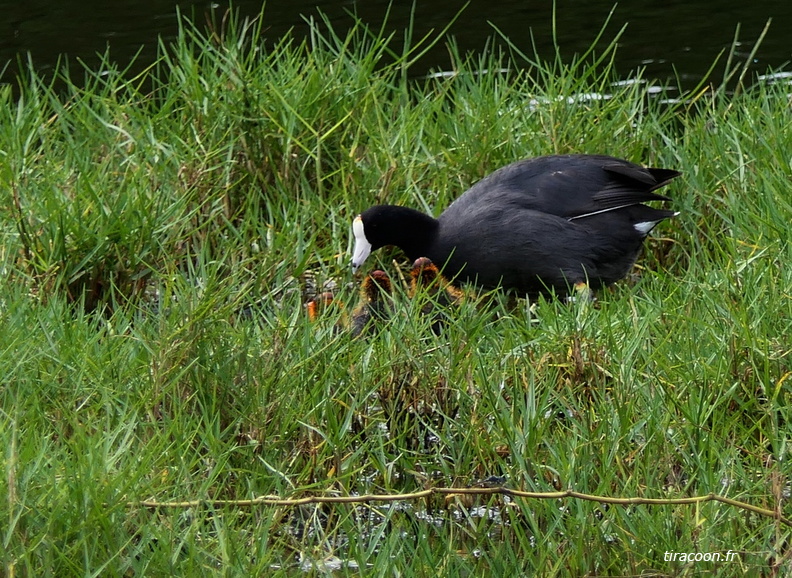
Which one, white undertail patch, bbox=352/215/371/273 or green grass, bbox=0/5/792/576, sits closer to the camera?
green grass, bbox=0/5/792/576

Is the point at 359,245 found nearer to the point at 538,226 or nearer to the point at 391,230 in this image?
the point at 391,230

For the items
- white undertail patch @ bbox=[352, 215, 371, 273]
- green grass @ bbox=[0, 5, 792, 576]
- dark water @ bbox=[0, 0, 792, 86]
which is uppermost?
green grass @ bbox=[0, 5, 792, 576]

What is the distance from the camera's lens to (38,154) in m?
4.69

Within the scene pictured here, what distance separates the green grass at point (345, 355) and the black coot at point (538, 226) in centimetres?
19

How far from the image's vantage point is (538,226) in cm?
453

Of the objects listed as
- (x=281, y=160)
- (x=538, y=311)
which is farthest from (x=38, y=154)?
(x=538, y=311)

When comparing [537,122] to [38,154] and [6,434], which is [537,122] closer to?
[38,154]

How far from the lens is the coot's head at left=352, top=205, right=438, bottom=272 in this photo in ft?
14.6

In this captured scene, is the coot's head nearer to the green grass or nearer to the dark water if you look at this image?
the green grass

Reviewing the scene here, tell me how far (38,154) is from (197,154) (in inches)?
22.6

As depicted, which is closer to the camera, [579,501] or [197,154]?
[579,501]

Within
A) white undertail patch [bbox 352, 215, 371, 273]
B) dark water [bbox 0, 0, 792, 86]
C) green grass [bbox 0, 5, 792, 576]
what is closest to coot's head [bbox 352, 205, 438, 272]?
white undertail patch [bbox 352, 215, 371, 273]

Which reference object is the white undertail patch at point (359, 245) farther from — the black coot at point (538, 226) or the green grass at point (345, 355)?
the green grass at point (345, 355)

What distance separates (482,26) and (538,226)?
343cm
